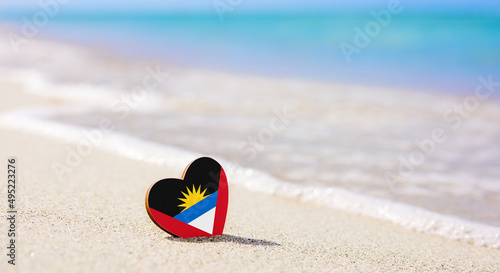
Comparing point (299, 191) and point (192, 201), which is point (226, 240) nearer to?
point (192, 201)

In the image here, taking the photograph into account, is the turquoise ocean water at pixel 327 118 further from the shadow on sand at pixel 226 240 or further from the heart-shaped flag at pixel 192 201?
the heart-shaped flag at pixel 192 201

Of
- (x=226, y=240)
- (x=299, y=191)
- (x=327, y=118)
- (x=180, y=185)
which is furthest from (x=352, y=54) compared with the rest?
(x=180, y=185)

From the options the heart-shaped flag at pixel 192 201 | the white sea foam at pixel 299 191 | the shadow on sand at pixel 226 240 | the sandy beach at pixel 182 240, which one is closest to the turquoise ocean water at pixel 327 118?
the white sea foam at pixel 299 191

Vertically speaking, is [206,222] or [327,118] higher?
[327,118]

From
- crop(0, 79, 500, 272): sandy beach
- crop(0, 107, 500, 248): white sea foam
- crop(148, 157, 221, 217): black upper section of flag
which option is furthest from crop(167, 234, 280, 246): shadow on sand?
crop(0, 107, 500, 248): white sea foam

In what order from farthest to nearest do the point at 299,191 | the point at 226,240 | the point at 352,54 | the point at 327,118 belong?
1. the point at 352,54
2. the point at 327,118
3. the point at 299,191
4. the point at 226,240

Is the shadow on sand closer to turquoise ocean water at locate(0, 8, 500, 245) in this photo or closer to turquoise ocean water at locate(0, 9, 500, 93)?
turquoise ocean water at locate(0, 8, 500, 245)
